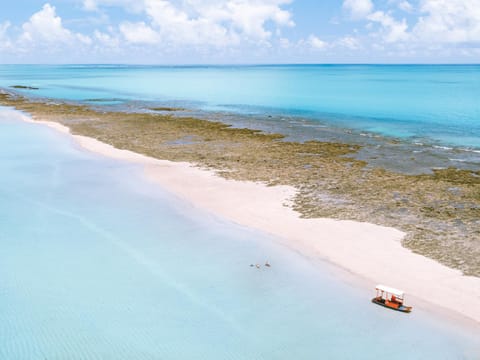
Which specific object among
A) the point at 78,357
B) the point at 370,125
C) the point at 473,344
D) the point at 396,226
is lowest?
the point at 78,357

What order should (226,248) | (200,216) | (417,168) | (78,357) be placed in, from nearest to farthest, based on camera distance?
(78,357) → (226,248) → (200,216) → (417,168)

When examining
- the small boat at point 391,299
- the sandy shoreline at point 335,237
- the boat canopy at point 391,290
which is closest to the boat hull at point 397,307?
the small boat at point 391,299

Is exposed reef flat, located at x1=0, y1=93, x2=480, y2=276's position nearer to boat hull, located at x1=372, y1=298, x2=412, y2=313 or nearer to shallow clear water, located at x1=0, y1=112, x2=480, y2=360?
boat hull, located at x1=372, y1=298, x2=412, y2=313

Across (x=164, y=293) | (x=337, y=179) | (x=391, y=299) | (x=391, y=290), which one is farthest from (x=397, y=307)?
Result: (x=337, y=179)

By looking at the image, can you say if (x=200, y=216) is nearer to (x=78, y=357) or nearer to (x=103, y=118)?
(x=78, y=357)

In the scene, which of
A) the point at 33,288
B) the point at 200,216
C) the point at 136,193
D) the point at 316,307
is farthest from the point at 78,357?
the point at 136,193

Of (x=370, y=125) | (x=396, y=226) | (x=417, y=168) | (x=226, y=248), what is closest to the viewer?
(x=226, y=248)
